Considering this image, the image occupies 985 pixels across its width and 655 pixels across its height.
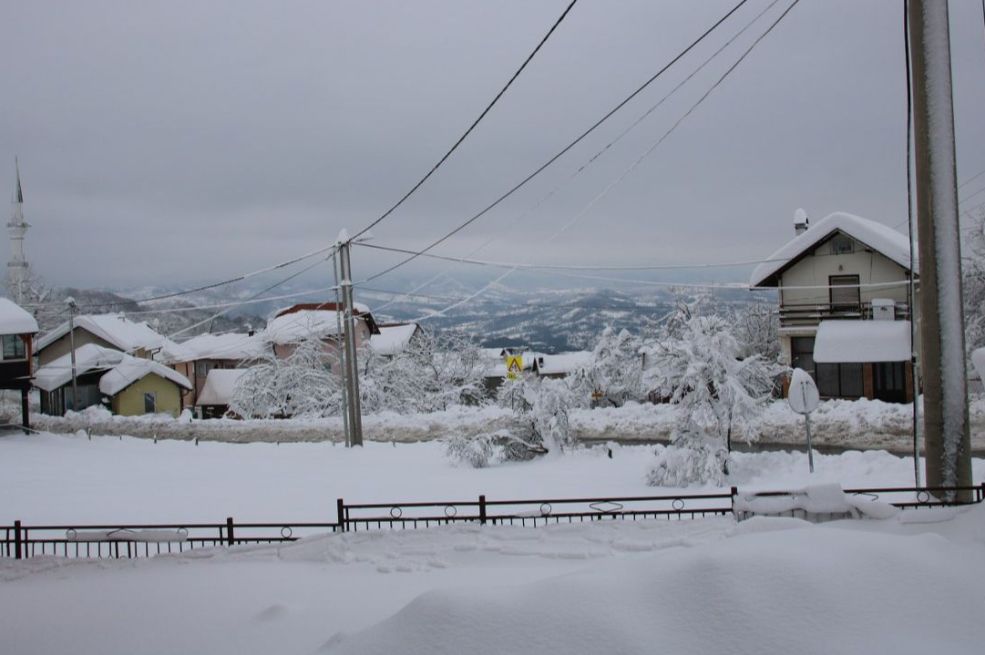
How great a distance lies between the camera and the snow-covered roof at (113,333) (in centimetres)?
3572

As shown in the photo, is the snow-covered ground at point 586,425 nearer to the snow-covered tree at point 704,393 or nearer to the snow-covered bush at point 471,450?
the snow-covered bush at point 471,450

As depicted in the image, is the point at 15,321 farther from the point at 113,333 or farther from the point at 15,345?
the point at 113,333

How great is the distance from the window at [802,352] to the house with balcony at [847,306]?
4 cm

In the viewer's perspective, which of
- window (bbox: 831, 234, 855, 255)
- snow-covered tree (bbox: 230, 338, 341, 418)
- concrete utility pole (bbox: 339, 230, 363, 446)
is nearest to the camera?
concrete utility pole (bbox: 339, 230, 363, 446)

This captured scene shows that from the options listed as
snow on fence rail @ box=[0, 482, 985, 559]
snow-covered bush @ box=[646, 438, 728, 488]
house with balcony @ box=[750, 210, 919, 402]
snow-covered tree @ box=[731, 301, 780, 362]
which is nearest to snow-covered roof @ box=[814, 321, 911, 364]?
house with balcony @ box=[750, 210, 919, 402]

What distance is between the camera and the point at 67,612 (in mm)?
6164

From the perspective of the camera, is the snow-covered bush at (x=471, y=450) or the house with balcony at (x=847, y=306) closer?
the snow-covered bush at (x=471, y=450)

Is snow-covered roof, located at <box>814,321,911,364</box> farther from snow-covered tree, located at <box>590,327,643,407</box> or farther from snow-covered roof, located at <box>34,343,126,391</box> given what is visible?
snow-covered roof, located at <box>34,343,126,391</box>

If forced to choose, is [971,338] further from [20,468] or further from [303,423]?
[20,468]

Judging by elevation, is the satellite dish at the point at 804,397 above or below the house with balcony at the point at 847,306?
below

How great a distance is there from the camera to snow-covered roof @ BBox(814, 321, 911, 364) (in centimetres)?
2308

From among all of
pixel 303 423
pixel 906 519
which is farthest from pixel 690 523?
pixel 303 423

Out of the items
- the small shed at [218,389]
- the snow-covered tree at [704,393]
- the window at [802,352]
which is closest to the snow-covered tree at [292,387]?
the small shed at [218,389]

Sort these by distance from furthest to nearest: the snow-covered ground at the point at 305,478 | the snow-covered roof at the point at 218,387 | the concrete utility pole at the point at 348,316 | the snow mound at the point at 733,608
Answer: the snow-covered roof at the point at 218,387 < the concrete utility pole at the point at 348,316 < the snow-covered ground at the point at 305,478 < the snow mound at the point at 733,608
